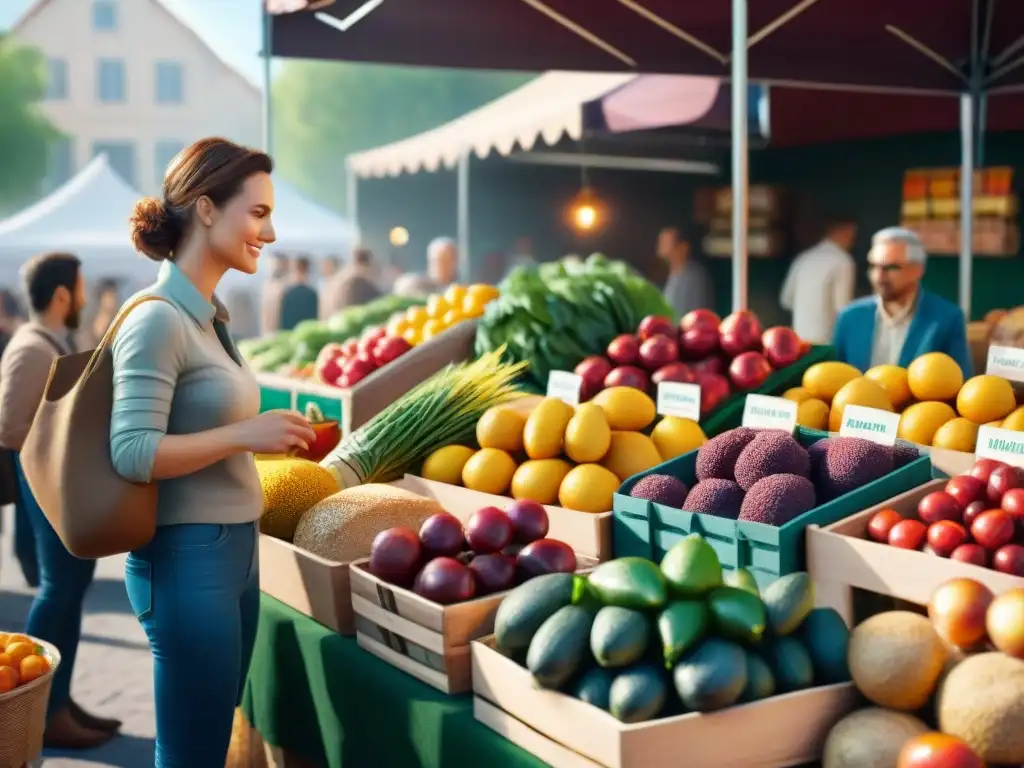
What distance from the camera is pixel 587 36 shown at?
5129 mm

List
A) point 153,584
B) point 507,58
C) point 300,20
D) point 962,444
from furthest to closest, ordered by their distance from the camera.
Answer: point 507,58 → point 300,20 → point 962,444 → point 153,584

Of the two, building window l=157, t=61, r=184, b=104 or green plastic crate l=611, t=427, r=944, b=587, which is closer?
green plastic crate l=611, t=427, r=944, b=587

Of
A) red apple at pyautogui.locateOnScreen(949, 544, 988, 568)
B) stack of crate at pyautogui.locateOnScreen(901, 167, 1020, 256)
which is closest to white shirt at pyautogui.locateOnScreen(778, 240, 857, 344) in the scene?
stack of crate at pyautogui.locateOnScreen(901, 167, 1020, 256)

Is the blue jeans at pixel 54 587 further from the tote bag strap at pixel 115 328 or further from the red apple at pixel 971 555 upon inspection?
the red apple at pixel 971 555

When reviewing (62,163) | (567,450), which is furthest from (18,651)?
(62,163)

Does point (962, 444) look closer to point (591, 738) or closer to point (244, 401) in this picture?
point (591, 738)

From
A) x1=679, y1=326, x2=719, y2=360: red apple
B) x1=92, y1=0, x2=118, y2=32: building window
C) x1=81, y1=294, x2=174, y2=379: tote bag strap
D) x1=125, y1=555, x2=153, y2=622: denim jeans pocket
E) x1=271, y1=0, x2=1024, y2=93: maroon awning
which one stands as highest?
x1=92, y1=0, x2=118, y2=32: building window

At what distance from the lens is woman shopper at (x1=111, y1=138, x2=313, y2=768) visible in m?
1.85

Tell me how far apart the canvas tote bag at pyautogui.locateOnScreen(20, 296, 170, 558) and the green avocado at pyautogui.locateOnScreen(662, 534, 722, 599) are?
0.86 meters

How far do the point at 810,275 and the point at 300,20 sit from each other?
12.9ft

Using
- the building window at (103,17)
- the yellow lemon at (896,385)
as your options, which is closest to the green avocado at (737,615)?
the yellow lemon at (896,385)

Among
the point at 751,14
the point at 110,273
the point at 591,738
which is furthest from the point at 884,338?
the point at 110,273

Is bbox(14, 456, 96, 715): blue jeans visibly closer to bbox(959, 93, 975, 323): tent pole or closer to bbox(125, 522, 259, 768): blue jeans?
bbox(125, 522, 259, 768): blue jeans

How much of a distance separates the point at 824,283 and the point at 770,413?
16.7 ft
